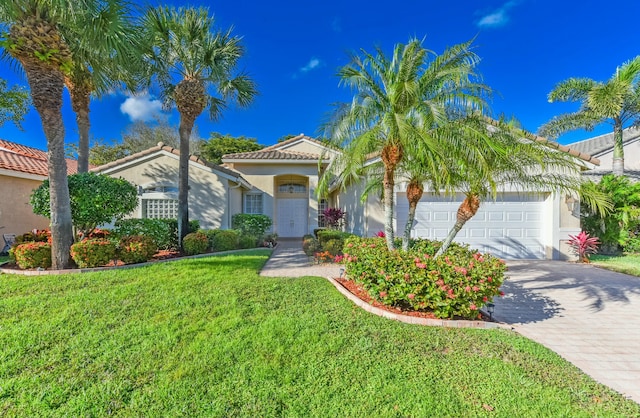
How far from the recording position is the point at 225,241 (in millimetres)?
11125

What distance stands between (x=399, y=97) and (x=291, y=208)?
13.2 metres

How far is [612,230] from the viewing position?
12.0 metres

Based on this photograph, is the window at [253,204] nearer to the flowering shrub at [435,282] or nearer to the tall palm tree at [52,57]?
the tall palm tree at [52,57]

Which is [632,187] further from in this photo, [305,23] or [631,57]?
[305,23]

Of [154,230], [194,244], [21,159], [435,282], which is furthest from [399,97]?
[21,159]

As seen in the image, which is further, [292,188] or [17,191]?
[292,188]

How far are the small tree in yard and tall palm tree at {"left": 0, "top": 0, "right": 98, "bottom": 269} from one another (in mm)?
596

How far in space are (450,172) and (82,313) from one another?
26.7ft

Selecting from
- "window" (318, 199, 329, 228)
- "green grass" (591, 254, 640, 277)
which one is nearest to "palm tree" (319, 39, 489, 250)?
"green grass" (591, 254, 640, 277)

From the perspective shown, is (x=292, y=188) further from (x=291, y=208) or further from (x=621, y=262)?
(x=621, y=262)

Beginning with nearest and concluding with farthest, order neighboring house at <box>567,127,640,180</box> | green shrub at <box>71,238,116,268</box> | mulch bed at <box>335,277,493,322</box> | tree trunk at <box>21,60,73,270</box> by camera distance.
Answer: mulch bed at <box>335,277,493,322</box> → tree trunk at <box>21,60,73,270</box> → green shrub at <box>71,238,116,268</box> → neighboring house at <box>567,127,640,180</box>

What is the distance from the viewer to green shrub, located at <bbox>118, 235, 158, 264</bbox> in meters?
8.42

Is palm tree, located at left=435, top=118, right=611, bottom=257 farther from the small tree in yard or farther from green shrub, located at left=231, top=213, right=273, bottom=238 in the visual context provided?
the small tree in yard

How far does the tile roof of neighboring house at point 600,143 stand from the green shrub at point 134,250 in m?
30.9
